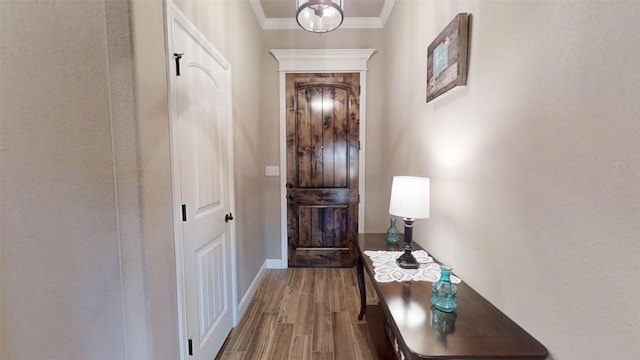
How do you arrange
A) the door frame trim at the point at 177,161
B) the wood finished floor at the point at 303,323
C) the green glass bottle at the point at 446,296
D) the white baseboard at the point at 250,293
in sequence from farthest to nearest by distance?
the white baseboard at the point at 250,293, the wood finished floor at the point at 303,323, the door frame trim at the point at 177,161, the green glass bottle at the point at 446,296

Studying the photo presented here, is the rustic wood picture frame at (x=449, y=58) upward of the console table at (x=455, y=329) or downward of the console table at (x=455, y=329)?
upward

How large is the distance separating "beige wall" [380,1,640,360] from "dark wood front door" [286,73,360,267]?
5.85 ft

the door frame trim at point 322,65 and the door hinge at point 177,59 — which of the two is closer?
the door hinge at point 177,59

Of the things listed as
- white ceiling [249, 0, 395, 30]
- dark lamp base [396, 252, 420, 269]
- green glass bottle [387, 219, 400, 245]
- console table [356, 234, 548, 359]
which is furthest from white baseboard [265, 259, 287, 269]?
white ceiling [249, 0, 395, 30]

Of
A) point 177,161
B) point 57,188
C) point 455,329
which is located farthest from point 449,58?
point 57,188

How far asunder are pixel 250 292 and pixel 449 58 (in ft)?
8.28

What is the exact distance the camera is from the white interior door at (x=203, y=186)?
137 cm

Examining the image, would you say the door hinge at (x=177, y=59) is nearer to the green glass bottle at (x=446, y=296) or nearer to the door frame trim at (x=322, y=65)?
the green glass bottle at (x=446, y=296)

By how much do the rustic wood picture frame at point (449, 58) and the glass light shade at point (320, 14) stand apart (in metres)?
0.67

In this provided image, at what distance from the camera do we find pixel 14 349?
90cm

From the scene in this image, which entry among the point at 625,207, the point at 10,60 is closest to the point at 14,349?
the point at 10,60

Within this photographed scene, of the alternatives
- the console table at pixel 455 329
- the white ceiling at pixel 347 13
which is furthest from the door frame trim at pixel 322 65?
the console table at pixel 455 329

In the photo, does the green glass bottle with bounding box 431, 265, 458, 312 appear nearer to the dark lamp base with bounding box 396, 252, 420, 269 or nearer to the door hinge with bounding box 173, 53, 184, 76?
the dark lamp base with bounding box 396, 252, 420, 269

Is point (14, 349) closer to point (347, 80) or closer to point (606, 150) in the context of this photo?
point (606, 150)
